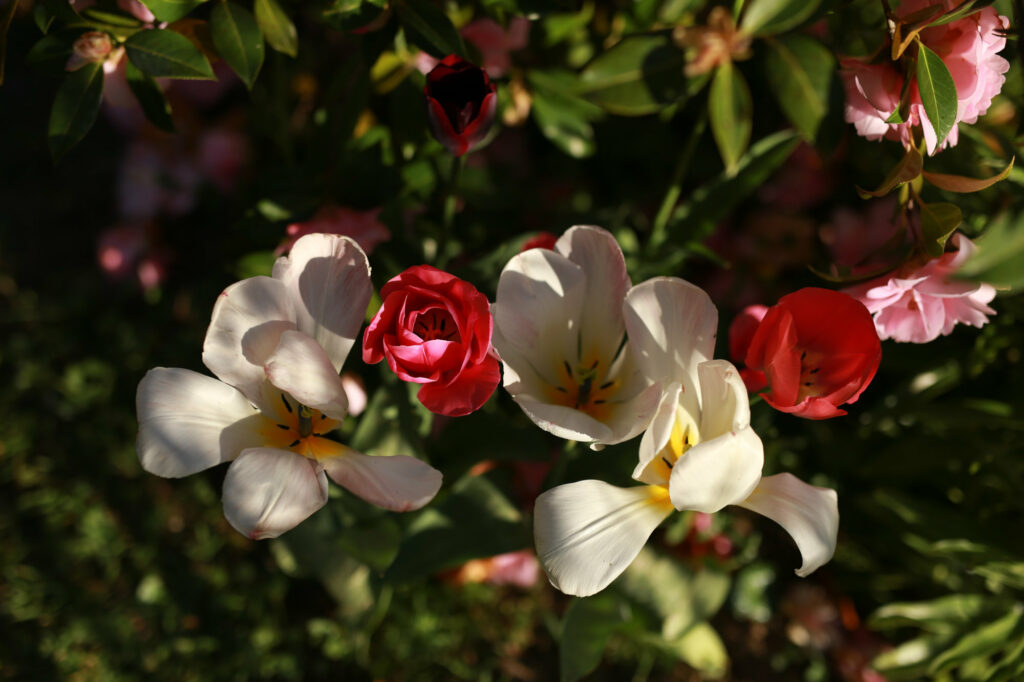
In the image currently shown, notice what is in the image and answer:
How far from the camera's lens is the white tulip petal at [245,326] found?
649mm

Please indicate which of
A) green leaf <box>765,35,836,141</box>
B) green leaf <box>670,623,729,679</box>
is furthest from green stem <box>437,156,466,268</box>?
green leaf <box>670,623,729,679</box>

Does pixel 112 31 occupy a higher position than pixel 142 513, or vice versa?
pixel 112 31

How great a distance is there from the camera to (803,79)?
0.87 meters

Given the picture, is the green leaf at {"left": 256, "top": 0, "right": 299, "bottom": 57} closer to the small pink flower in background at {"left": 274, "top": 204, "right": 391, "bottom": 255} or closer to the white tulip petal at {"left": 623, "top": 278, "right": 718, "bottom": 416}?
the small pink flower in background at {"left": 274, "top": 204, "right": 391, "bottom": 255}

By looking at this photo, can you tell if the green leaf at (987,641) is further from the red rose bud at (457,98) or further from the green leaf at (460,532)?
the red rose bud at (457,98)

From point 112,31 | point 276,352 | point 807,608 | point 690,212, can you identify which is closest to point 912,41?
point 690,212

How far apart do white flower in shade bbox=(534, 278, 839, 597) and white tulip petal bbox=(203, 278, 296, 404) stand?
0.27 meters

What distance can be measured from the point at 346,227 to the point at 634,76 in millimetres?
378

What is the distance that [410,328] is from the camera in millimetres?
619

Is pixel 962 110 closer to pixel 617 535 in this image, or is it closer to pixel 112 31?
pixel 617 535

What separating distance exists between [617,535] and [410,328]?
239 mm

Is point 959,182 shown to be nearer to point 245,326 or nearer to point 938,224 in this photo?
point 938,224

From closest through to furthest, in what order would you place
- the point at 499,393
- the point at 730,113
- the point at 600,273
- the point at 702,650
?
the point at 600,273 < the point at 730,113 < the point at 499,393 < the point at 702,650

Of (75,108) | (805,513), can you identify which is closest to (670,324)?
(805,513)
